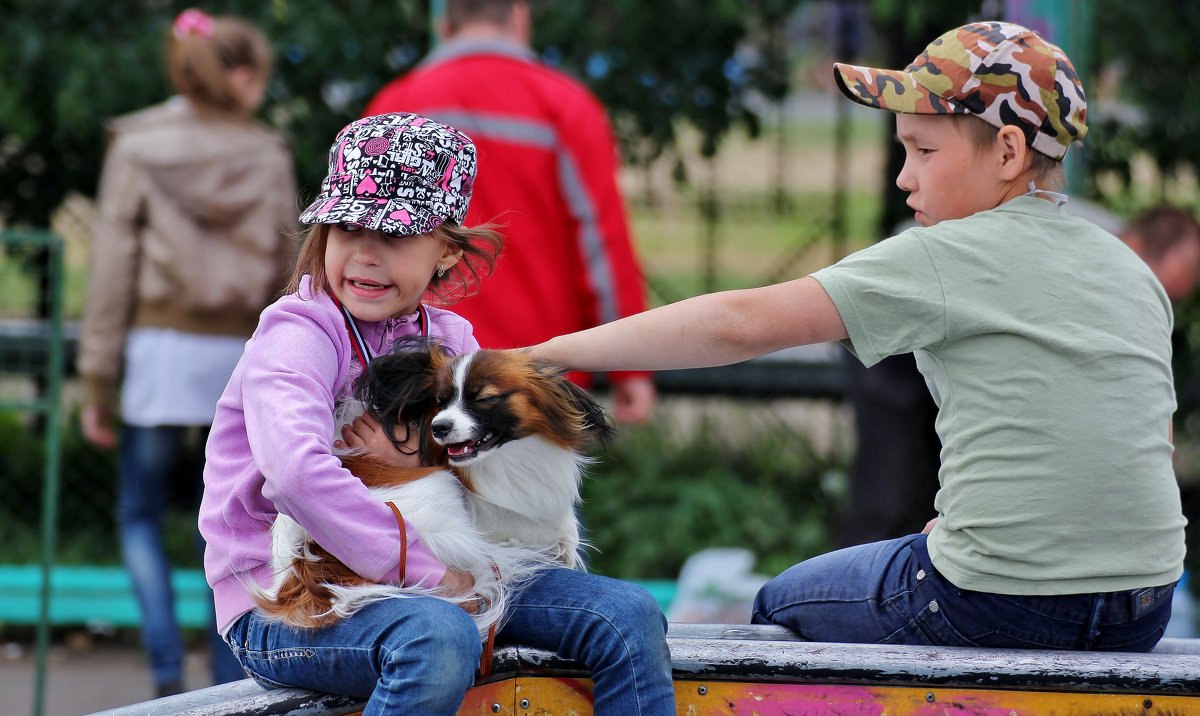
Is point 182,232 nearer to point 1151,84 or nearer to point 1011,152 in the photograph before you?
point 1011,152

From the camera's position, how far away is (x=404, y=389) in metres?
2.02

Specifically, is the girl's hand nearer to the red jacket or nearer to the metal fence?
the red jacket

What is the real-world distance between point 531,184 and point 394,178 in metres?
1.68

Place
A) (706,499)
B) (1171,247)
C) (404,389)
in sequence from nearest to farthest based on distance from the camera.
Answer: (404,389) → (1171,247) → (706,499)

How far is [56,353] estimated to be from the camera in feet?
14.1

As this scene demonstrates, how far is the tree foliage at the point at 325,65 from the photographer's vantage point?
547 centimetres

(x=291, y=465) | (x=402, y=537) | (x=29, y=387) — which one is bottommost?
(x=29, y=387)

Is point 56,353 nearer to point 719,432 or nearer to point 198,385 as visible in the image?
point 198,385

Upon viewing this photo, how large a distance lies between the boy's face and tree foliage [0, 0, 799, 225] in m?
3.35

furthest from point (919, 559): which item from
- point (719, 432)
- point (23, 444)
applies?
point (23, 444)


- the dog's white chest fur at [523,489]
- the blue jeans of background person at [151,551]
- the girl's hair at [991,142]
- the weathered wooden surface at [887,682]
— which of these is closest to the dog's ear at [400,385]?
the dog's white chest fur at [523,489]

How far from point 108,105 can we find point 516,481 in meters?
4.10

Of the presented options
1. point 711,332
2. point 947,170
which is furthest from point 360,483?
point 947,170

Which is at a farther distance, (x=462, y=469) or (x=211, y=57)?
(x=211, y=57)
